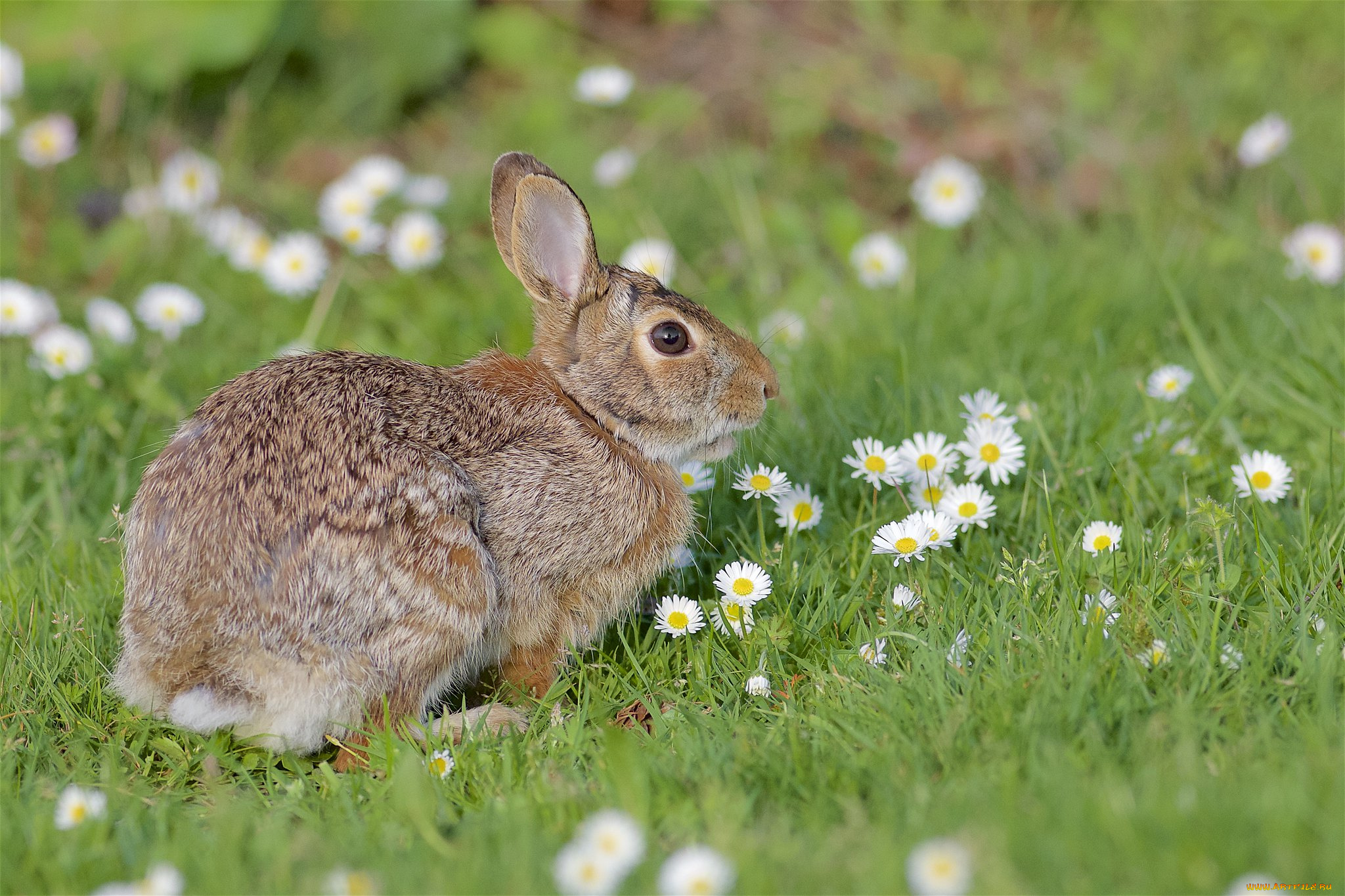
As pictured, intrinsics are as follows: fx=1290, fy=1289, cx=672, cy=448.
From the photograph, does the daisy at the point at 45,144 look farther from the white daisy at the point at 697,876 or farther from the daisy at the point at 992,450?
the white daisy at the point at 697,876

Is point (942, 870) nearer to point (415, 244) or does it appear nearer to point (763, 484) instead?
point (763, 484)

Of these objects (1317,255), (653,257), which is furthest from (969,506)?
(1317,255)

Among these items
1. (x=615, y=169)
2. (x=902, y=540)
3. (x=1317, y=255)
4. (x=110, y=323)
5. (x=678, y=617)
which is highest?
(x=1317, y=255)

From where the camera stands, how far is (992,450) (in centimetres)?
416

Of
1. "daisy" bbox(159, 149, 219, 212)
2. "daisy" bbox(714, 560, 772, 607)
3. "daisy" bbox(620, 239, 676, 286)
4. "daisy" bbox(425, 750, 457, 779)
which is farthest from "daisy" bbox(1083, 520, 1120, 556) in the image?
"daisy" bbox(159, 149, 219, 212)

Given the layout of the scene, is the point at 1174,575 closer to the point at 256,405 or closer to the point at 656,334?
the point at 656,334

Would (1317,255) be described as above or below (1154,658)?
above

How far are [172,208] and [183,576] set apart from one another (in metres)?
3.74

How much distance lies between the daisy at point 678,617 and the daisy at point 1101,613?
1.09 metres

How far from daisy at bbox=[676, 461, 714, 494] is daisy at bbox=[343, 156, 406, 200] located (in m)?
2.77

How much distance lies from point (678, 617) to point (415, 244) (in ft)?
10.1

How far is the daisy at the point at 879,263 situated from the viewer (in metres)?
6.07

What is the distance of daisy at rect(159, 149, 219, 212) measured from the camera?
666cm

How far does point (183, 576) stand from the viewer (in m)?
3.46
